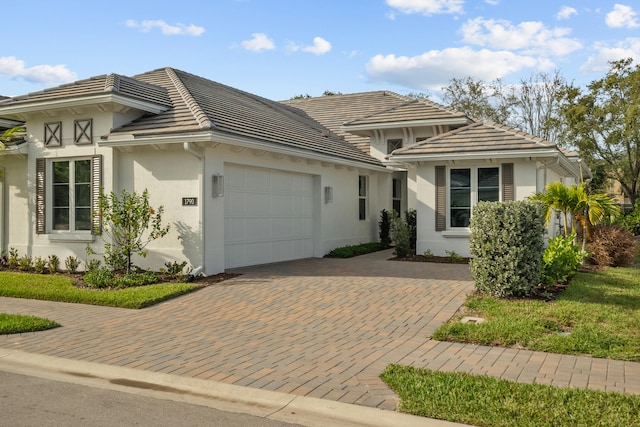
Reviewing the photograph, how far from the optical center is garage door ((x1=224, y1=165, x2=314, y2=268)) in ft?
46.5

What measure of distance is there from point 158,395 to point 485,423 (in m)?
3.11

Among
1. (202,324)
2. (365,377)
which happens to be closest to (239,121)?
(202,324)

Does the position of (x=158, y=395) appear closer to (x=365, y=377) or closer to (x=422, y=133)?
(x=365, y=377)

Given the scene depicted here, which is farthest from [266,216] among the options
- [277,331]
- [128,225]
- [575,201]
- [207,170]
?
[575,201]

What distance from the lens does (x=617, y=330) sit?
789cm

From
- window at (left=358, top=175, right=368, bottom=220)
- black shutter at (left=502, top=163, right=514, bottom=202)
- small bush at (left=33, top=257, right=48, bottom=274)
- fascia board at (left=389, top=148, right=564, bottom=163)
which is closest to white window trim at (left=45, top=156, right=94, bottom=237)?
small bush at (left=33, top=257, right=48, bottom=274)

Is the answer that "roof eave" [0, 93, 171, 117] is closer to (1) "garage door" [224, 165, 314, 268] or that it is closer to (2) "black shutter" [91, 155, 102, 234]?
(2) "black shutter" [91, 155, 102, 234]

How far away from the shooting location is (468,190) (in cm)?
1667

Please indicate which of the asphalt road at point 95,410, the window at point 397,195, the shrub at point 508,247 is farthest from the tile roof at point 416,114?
the asphalt road at point 95,410

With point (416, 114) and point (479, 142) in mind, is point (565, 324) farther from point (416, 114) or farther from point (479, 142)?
point (416, 114)

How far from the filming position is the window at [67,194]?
552 inches

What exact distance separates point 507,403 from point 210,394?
2819 mm

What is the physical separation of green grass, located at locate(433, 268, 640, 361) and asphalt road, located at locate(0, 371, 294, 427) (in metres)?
3.67

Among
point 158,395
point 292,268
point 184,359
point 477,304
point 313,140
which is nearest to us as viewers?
point 158,395
